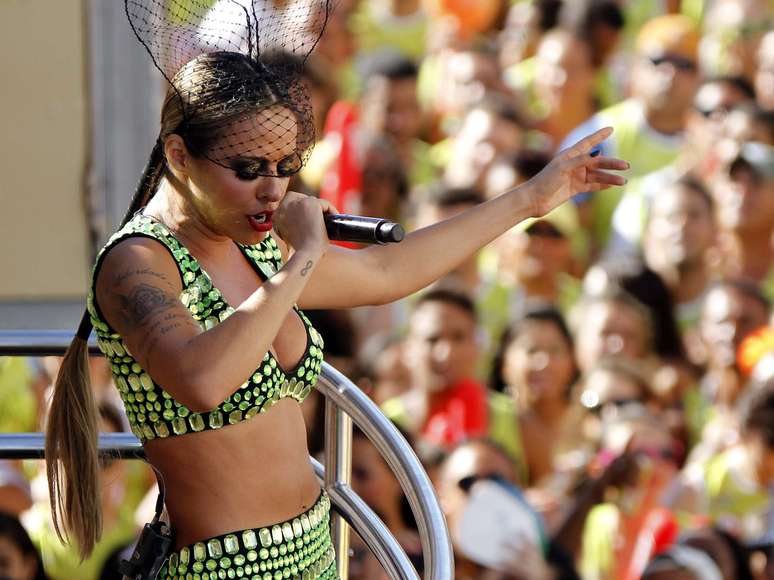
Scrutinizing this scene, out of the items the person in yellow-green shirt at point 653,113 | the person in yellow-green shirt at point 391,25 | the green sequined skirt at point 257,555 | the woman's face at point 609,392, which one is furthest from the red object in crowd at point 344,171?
the green sequined skirt at point 257,555

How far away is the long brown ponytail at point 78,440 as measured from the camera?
203 centimetres

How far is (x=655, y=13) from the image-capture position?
4.81m

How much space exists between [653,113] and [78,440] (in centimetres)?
296

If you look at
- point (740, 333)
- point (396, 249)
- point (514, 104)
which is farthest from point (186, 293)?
point (514, 104)

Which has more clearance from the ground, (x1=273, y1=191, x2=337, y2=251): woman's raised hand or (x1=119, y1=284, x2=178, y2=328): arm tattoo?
(x1=273, y1=191, x2=337, y2=251): woman's raised hand

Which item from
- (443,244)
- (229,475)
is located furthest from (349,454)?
(229,475)

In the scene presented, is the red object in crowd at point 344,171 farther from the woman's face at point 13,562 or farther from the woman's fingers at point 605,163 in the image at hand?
the woman's fingers at point 605,163

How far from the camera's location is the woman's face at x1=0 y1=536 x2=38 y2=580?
350 centimetres

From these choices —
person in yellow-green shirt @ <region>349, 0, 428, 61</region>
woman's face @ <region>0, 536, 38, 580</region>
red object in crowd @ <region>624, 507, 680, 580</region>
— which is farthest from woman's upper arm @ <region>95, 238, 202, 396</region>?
person in yellow-green shirt @ <region>349, 0, 428, 61</region>

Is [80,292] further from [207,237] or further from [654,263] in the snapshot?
[207,237]

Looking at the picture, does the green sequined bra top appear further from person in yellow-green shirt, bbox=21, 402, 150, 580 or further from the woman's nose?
person in yellow-green shirt, bbox=21, 402, 150, 580

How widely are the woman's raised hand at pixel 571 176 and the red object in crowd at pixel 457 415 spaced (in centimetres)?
182

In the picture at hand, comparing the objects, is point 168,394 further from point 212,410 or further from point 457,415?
point 457,415

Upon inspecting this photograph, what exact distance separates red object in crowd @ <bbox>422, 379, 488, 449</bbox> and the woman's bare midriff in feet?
6.97
